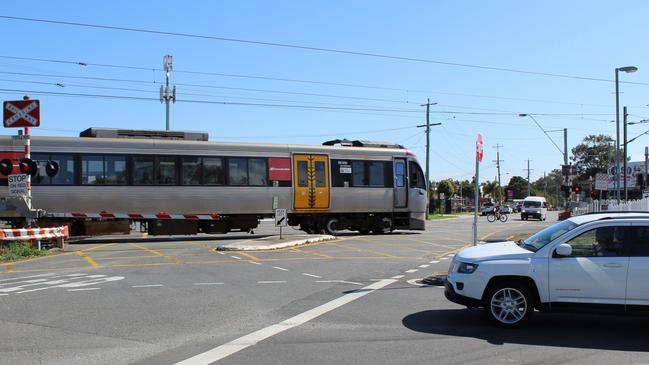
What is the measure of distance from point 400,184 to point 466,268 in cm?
1901

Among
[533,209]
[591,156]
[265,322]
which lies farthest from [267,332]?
[591,156]

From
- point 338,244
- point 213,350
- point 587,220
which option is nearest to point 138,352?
point 213,350

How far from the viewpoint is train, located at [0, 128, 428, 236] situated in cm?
2106

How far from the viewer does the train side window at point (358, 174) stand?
2598 centimetres

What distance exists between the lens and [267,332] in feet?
25.0

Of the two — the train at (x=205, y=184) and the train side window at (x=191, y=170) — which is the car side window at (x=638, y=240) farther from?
the train side window at (x=191, y=170)

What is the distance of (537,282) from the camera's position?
7.79m

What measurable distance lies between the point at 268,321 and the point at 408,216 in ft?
64.6

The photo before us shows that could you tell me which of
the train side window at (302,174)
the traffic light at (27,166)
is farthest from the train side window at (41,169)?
the train side window at (302,174)

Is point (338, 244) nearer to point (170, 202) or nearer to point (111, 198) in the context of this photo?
point (170, 202)

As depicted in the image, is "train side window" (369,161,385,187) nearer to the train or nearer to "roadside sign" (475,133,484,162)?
the train

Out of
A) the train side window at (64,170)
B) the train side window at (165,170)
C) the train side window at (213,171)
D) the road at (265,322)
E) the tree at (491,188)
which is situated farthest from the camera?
the tree at (491,188)

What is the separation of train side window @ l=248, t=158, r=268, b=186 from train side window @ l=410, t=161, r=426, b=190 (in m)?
7.27

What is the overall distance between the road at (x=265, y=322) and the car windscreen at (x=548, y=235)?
111cm
